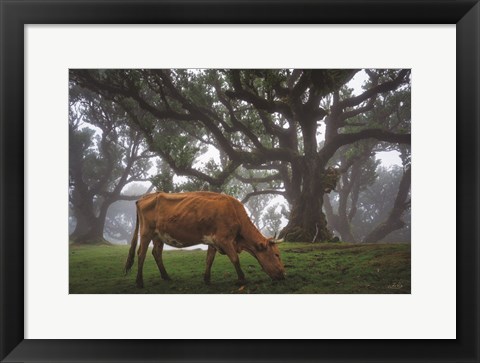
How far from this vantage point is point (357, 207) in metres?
6.41

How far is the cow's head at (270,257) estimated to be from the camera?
244 inches

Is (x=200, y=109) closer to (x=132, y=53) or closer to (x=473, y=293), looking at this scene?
(x=132, y=53)

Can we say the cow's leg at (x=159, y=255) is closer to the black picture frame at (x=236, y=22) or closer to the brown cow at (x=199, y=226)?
the brown cow at (x=199, y=226)

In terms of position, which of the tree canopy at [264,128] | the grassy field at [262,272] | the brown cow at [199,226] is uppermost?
the tree canopy at [264,128]

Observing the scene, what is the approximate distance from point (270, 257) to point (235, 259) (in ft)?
1.74

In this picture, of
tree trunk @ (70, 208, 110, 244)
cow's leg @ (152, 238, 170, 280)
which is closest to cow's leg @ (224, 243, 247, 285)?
cow's leg @ (152, 238, 170, 280)

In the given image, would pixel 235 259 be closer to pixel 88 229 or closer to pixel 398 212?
pixel 88 229

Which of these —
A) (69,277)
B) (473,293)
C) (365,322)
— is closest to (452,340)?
(473,293)

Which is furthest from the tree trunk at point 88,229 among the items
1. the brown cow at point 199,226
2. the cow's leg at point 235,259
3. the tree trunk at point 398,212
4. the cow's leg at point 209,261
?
the tree trunk at point 398,212

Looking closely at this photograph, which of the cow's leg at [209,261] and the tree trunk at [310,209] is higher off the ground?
the tree trunk at [310,209]

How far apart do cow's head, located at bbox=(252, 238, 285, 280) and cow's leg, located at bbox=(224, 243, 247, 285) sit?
30 centimetres

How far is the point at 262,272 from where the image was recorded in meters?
6.21

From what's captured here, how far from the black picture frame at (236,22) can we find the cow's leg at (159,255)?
1093 mm

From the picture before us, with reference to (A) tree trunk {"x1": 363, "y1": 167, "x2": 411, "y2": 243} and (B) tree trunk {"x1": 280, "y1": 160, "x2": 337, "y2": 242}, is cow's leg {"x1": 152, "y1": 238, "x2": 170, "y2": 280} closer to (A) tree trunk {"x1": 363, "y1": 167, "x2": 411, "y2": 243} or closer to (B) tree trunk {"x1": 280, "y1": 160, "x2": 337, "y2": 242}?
(B) tree trunk {"x1": 280, "y1": 160, "x2": 337, "y2": 242}
